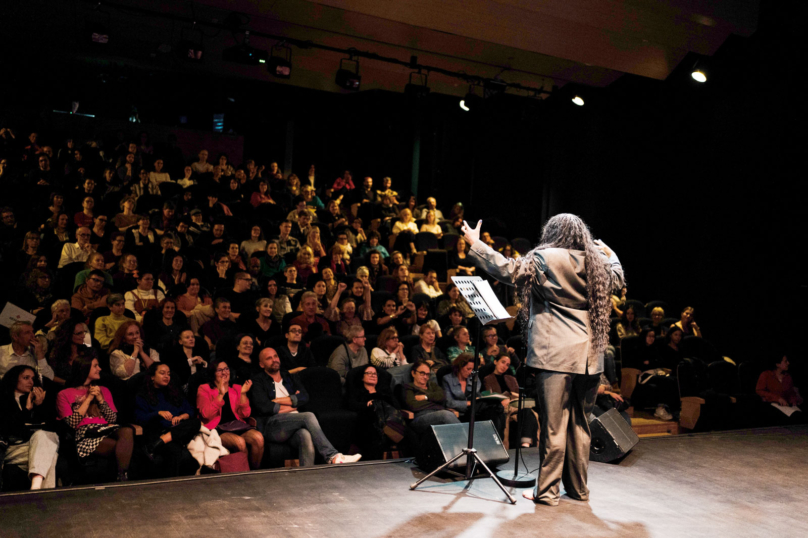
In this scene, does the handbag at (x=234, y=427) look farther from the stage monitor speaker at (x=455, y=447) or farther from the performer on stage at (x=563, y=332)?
the performer on stage at (x=563, y=332)

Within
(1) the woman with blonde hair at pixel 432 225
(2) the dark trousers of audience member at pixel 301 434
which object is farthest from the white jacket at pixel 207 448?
(1) the woman with blonde hair at pixel 432 225

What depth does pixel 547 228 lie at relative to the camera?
316 centimetres

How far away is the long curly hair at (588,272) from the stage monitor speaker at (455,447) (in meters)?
0.85

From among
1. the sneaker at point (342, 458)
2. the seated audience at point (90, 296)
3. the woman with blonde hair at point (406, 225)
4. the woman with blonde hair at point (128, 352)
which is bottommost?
the sneaker at point (342, 458)

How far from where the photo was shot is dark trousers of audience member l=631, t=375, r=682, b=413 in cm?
666

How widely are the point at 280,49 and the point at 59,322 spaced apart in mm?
5765

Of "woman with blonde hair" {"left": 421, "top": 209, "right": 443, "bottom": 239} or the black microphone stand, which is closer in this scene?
the black microphone stand

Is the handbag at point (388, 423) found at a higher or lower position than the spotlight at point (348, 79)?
lower

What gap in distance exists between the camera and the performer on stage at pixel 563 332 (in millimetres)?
2955

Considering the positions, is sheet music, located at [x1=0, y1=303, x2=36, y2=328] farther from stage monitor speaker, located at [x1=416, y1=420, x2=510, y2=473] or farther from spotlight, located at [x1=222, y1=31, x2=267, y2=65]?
Answer: spotlight, located at [x1=222, y1=31, x2=267, y2=65]

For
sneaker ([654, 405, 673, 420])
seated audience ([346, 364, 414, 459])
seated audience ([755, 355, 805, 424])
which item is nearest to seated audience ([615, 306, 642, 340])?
sneaker ([654, 405, 673, 420])

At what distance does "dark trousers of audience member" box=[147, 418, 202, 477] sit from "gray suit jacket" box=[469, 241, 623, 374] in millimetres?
2170

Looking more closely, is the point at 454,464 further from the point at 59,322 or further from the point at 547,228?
the point at 59,322

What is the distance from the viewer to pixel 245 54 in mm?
8195
